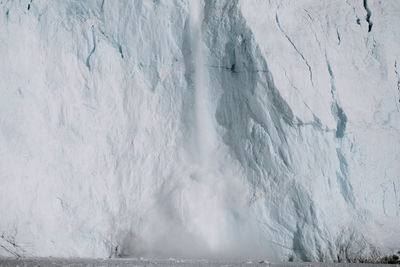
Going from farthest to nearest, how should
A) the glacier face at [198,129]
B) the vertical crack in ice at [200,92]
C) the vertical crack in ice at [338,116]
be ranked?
the vertical crack in ice at [200,92], the vertical crack in ice at [338,116], the glacier face at [198,129]

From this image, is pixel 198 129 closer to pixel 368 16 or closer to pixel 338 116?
pixel 338 116

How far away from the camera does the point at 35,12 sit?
8969mm

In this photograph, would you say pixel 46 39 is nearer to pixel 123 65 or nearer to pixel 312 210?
pixel 123 65

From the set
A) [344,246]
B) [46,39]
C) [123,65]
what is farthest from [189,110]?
[344,246]

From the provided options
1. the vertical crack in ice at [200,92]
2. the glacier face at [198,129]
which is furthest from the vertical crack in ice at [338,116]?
the vertical crack in ice at [200,92]

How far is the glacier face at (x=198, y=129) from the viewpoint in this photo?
8164 millimetres

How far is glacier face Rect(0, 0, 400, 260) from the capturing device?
8.16 meters

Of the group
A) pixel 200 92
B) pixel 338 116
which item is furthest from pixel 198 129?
pixel 338 116

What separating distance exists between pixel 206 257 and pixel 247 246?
721 millimetres

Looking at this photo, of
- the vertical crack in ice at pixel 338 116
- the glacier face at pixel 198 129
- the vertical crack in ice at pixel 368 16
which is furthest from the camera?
the vertical crack in ice at pixel 368 16

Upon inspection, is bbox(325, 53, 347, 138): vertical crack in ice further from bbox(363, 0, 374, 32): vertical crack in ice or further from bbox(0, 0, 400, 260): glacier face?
bbox(363, 0, 374, 32): vertical crack in ice

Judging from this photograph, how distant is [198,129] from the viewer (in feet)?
30.5

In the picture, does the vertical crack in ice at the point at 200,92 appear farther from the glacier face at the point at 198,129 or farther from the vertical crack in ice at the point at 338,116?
the vertical crack in ice at the point at 338,116

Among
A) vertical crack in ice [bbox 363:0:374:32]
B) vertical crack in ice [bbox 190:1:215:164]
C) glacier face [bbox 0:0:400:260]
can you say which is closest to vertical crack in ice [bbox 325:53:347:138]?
glacier face [bbox 0:0:400:260]
